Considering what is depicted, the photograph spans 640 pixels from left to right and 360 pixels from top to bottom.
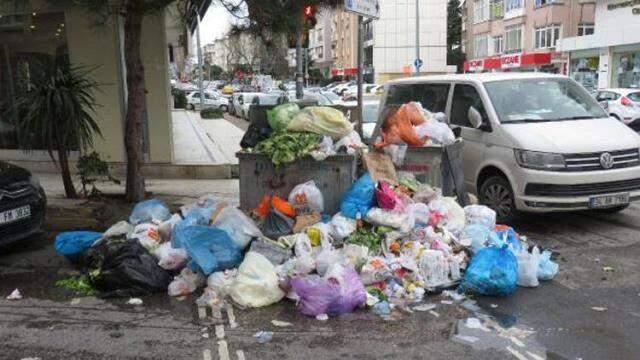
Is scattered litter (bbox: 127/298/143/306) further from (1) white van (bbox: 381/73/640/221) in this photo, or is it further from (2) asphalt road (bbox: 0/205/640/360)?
(1) white van (bbox: 381/73/640/221)

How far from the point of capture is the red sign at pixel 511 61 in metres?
51.3

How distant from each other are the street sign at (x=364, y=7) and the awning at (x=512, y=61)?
4395 centimetres

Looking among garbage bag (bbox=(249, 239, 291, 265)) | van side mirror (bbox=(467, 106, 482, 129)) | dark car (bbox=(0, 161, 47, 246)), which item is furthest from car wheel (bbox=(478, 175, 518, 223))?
dark car (bbox=(0, 161, 47, 246))

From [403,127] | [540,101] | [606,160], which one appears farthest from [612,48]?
[403,127]

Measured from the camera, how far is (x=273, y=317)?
5.07 meters

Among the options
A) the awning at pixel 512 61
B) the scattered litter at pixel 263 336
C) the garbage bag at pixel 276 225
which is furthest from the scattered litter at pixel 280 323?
the awning at pixel 512 61

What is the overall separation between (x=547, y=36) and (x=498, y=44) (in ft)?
→ 33.5

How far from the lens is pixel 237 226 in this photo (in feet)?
19.8

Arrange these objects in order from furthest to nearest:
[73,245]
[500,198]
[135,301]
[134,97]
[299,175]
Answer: [134,97] < [500,198] < [299,175] < [73,245] < [135,301]

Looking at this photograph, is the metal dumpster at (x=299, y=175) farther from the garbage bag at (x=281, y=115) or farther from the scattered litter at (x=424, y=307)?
the scattered litter at (x=424, y=307)

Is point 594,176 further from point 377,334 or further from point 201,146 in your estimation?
point 201,146

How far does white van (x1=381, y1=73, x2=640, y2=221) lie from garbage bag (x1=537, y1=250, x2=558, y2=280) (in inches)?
53.4

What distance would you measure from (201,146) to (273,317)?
1066 centimetres

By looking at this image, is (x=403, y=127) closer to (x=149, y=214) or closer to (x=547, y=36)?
(x=149, y=214)
